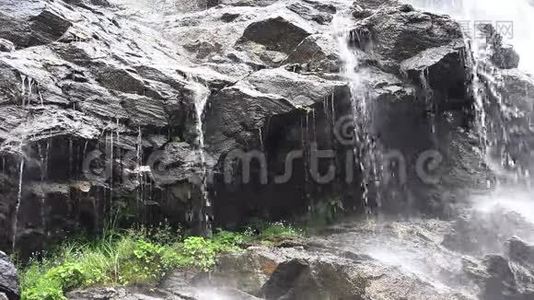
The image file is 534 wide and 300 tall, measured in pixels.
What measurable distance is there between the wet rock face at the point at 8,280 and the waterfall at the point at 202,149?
4382 millimetres

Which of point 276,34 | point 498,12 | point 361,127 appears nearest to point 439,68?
point 361,127

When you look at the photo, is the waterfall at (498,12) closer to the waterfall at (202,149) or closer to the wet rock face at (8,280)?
the waterfall at (202,149)

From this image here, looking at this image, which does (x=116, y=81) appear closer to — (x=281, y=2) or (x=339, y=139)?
(x=339, y=139)

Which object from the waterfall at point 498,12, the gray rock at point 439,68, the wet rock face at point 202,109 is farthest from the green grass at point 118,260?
the waterfall at point 498,12

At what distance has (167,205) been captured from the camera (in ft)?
37.6

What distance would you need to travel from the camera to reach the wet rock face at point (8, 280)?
7.66m

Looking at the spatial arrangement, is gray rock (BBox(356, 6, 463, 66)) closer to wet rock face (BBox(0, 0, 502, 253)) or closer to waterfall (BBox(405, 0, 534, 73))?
wet rock face (BBox(0, 0, 502, 253))


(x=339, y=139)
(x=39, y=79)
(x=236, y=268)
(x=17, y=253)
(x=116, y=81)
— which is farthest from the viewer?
(x=339, y=139)

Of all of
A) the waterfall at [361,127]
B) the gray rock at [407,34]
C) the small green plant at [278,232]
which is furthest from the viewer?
the gray rock at [407,34]

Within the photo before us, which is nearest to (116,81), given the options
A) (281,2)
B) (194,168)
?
(194,168)

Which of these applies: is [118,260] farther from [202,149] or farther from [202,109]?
[202,109]

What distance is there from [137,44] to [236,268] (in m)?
7.21

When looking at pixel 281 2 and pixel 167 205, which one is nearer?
pixel 167 205

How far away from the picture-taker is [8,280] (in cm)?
777
